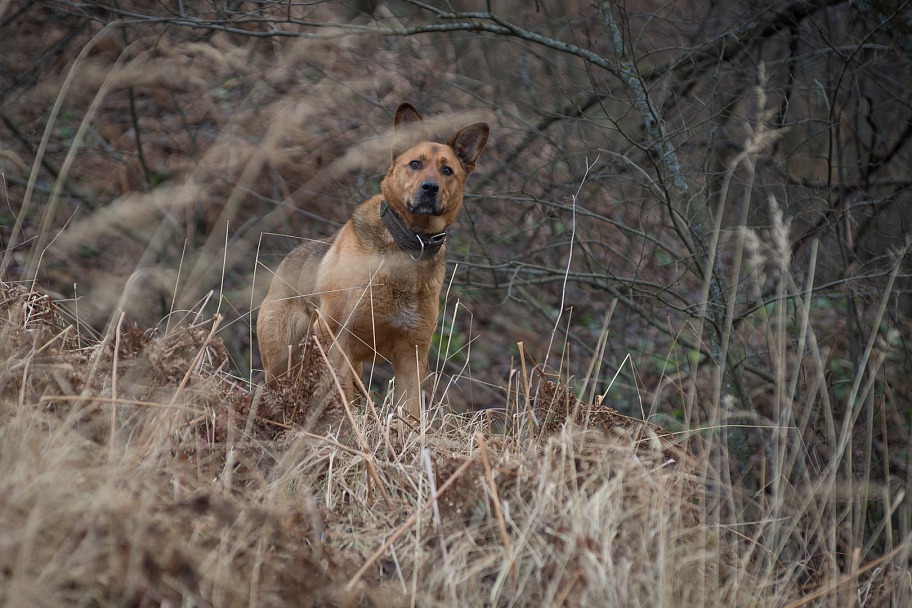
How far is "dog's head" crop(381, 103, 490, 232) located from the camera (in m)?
5.70

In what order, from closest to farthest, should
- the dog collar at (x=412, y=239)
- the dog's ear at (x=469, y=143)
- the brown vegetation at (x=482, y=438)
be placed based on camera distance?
the brown vegetation at (x=482, y=438) < the dog collar at (x=412, y=239) < the dog's ear at (x=469, y=143)

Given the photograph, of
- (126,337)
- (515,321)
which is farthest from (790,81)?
(126,337)

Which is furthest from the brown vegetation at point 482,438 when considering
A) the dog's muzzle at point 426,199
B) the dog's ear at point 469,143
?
the dog's muzzle at point 426,199

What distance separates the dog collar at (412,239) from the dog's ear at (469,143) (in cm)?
78

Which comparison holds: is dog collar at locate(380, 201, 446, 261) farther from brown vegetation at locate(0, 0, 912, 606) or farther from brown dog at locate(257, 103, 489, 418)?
brown vegetation at locate(0, 0, 912, 606)

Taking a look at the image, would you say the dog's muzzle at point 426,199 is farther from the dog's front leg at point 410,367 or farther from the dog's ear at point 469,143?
the dog's front leg at point 410,367

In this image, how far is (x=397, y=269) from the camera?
5645mm

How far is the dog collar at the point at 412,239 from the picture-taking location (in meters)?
5.66

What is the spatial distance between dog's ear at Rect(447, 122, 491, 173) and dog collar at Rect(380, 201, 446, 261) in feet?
2.57

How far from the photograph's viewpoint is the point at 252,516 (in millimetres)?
2344

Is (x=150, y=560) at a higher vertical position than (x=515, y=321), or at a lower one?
higher

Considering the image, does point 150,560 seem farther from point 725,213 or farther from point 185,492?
point 725,213

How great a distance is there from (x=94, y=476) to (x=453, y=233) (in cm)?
A: 674

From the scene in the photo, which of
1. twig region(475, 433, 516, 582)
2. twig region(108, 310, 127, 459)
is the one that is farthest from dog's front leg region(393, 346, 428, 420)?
twig region(475, 433, 516, 582)
